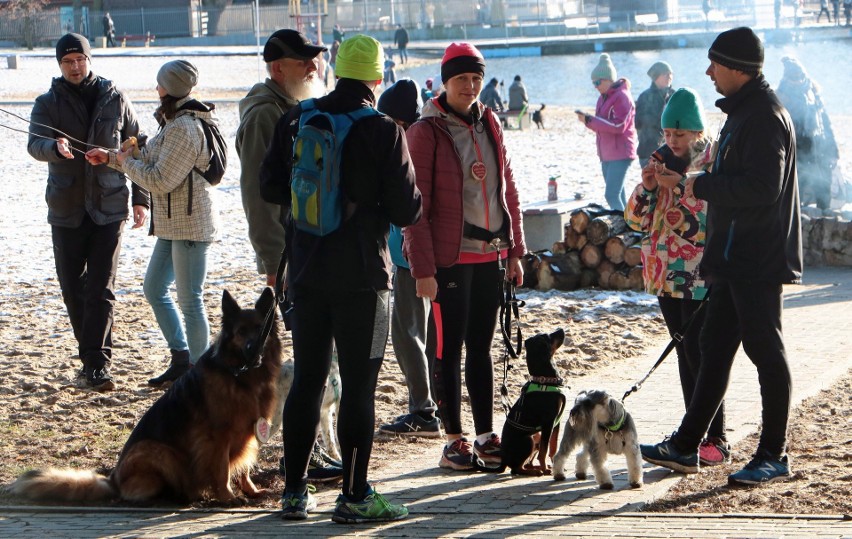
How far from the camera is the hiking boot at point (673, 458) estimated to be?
5383 mm

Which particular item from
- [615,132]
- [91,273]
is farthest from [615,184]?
[91,273]

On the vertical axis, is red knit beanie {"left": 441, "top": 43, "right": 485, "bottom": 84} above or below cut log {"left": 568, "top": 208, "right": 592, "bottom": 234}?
above

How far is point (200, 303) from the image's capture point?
22.6 ft

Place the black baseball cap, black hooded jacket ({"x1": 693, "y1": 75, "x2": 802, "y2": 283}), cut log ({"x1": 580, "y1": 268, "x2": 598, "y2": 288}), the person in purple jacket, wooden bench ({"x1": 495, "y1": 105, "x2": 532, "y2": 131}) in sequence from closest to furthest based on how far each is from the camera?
black hooded jacket ({"x1": 693, "y1": 75, "x2": 802, "y2": 283}) → the black baseball cap → cut log ({"x1": 580, "y1": 268, "x2": 598, "y2": 288}) → the person in purple jacket → wooden bench ({"x1": 495, "y1": 105, "x2": 532, "y2": 131})

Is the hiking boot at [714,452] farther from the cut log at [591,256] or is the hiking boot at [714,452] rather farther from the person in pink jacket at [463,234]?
the cut log at [591,256]

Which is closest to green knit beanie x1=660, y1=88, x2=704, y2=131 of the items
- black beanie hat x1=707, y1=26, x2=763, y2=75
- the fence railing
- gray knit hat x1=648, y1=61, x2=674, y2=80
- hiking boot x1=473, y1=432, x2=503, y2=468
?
black beanie hat x1=707, y1=26, x2=763, y2=75

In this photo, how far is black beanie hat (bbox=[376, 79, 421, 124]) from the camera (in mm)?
6250

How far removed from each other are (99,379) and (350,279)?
344 centimetres

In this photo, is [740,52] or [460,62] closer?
[740,52]

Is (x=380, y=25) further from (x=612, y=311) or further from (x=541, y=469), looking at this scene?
(x=541, y=469)

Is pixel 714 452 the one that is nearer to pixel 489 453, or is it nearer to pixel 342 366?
pixel 489 453

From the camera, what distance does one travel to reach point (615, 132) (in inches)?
483

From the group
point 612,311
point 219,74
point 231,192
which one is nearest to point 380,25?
point 219,74

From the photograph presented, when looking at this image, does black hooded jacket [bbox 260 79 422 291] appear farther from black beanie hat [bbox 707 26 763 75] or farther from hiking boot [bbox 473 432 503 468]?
black beanie hat [bbox 707 26 763 75]
